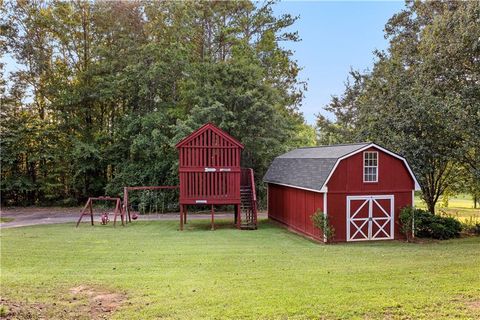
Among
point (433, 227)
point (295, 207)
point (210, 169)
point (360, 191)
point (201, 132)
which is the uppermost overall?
point (201, 132)

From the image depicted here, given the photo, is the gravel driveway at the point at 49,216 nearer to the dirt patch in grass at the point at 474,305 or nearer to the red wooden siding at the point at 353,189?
the red wooden siding at the point at 353,189

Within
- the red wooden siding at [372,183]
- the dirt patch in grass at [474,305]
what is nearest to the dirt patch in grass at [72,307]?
the dirt patch in grass at [474,305]

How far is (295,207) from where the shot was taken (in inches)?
672

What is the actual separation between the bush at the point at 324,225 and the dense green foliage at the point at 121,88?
9.76 m

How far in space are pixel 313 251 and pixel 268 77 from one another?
1909cm

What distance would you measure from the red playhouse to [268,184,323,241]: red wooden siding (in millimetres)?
1941

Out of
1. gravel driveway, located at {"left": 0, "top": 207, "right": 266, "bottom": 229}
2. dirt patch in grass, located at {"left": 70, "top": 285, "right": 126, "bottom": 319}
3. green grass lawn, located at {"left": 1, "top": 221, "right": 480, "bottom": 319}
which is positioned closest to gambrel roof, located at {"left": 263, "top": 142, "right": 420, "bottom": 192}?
green grass lawn, located at {"left": 1, "top": 221, "right": 480, "bottom": 319}

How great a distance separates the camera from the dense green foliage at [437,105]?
54.9 feet

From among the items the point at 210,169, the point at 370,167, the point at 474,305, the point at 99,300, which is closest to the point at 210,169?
the point at 210,169

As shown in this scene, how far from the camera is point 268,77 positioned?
2867 centimetres

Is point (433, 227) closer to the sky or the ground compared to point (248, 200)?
closer to the ground

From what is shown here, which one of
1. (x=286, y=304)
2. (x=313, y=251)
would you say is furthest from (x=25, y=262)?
(x=313, y=251)

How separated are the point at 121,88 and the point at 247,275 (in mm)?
20442

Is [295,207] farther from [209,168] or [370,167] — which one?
[209,168]
